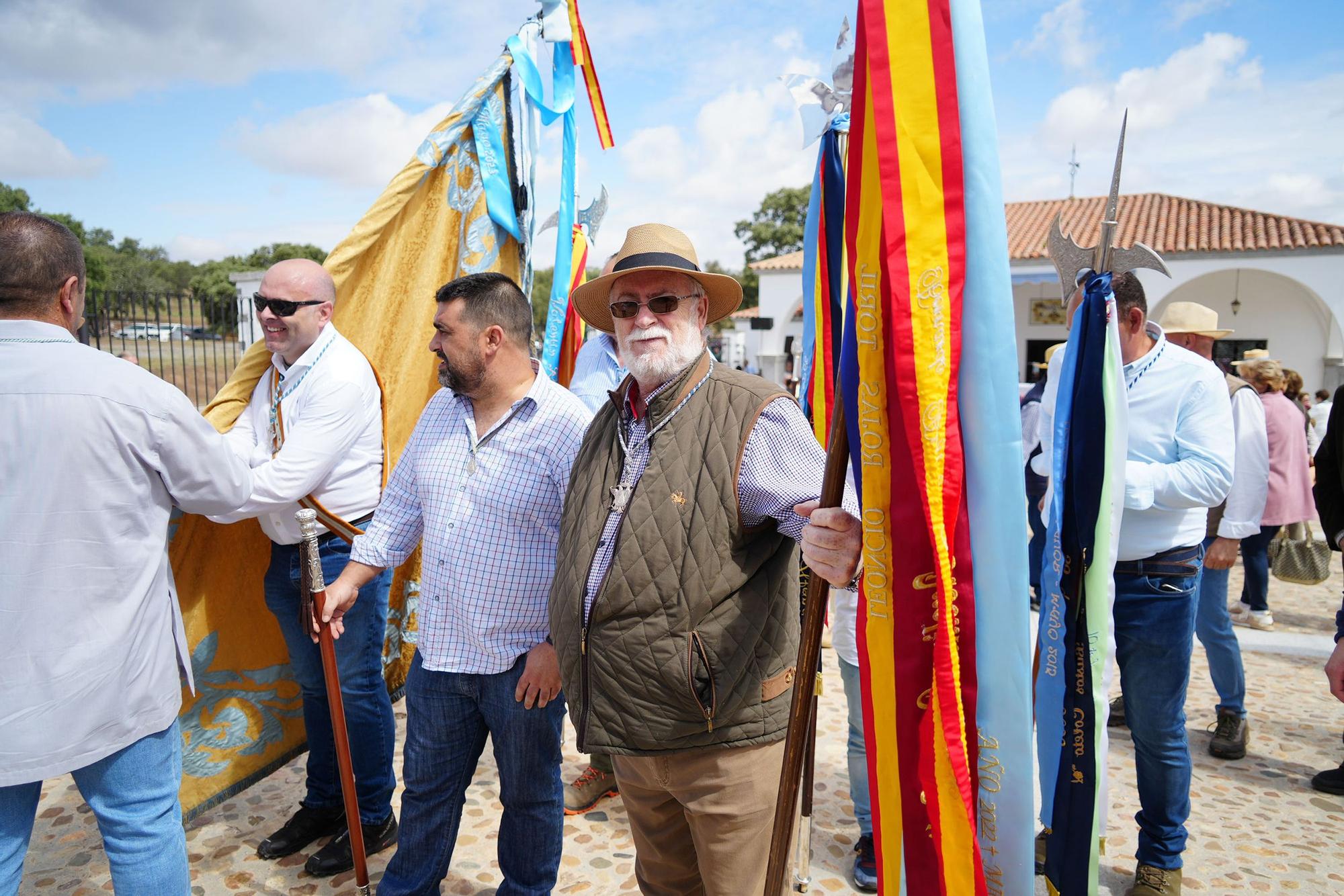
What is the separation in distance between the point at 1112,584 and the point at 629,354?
67.0 inches

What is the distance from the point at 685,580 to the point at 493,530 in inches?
28.6

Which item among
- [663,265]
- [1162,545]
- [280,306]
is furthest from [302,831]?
[1162,545]

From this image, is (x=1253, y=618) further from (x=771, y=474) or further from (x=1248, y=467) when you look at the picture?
(x=771, y=474)

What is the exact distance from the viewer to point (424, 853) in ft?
7.90

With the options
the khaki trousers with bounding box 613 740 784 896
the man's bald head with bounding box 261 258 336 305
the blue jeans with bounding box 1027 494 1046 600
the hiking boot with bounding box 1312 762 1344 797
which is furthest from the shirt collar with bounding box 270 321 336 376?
the hiking boot with bounding box 1312 762 1344 797

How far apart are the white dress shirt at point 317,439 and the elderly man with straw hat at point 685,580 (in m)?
1.15

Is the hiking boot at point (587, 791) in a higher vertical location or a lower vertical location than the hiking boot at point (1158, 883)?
higher

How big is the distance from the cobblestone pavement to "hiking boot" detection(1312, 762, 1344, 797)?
4cm

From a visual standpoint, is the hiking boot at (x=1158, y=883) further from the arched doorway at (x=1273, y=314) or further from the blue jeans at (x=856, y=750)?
the arched doorway at (x=1273, y=314)

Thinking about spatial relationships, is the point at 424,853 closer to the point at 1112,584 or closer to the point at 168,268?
the point at 1112,584

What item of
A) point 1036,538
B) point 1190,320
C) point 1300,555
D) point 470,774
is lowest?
point 1300,555

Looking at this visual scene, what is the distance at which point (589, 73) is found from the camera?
13.4ft

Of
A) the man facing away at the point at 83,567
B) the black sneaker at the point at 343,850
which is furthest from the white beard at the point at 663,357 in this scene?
the black sneaker at the point at 343,850

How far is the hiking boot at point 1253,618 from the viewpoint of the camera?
6395 mm
